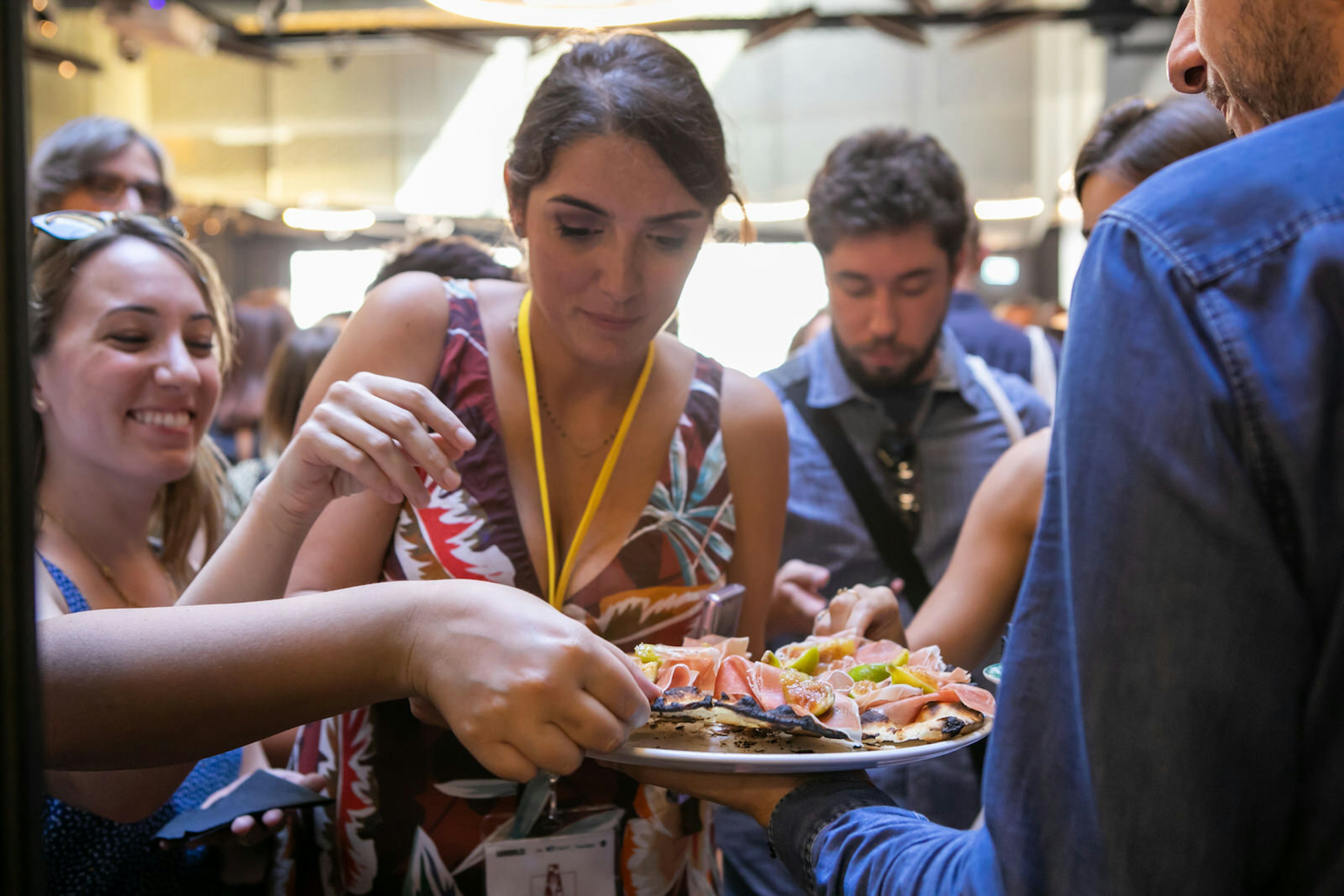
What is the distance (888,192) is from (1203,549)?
5.94 ft

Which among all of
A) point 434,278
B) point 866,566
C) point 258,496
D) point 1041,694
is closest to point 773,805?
point 1041,694

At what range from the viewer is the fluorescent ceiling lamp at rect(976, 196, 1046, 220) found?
39.4 feet

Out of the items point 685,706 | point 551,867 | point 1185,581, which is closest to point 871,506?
point 551,867

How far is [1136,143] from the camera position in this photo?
74.8 inches

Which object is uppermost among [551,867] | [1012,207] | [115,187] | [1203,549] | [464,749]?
[1012,207]

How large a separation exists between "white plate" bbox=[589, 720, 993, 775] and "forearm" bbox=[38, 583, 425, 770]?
231 millimetres

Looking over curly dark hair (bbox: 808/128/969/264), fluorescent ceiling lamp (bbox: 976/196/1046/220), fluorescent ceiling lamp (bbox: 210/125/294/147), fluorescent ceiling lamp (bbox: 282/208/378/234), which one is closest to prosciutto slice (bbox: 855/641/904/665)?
curly dark hair (bbox: 808/128/969/264)

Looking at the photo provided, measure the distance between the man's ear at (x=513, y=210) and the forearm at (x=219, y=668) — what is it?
0.74 meters

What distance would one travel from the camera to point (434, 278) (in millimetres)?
1565

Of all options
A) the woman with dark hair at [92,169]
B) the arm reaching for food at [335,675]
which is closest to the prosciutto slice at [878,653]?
the arm reaching for food at [335,675]

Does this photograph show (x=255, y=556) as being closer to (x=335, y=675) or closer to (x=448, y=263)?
(x=335, y=675)

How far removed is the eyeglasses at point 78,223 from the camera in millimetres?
1616

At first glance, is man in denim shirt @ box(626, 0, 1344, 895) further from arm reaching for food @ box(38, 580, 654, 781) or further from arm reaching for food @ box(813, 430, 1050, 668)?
arm reaching for food @ box(813, 430, 1050, 668)

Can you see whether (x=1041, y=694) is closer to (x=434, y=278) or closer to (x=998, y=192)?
(x=434, y=278)
